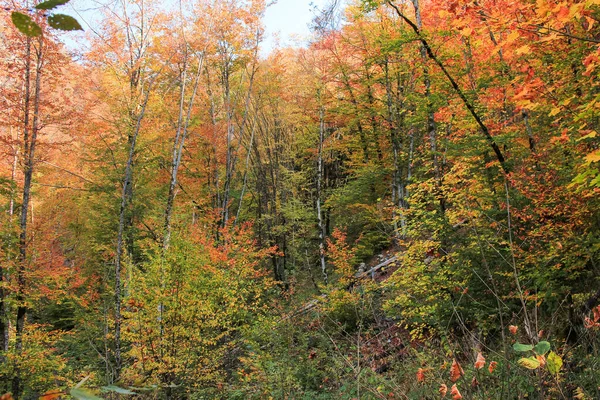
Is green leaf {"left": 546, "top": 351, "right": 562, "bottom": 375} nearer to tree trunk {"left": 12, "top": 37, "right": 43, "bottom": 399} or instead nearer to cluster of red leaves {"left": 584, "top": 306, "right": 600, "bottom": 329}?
cluster of red leaves {"left": 584, "top": 306, "right": 600, "bottom": 329}

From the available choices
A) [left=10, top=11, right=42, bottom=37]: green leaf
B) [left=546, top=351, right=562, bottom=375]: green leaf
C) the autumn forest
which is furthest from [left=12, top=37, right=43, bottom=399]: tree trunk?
[left=546, top=351, right=562, bottom=375]: green leaf

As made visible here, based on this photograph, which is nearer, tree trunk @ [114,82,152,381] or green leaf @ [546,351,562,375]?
green leaf @ [546,351,562,375]

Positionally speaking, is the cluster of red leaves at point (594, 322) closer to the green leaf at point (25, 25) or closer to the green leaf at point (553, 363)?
the green leaf at point (553, 363)

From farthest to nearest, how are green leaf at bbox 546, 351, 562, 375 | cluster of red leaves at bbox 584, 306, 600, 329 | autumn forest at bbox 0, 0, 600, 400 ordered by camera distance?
autumn forest at bbox 0, 0, 600, 400, cluster of red leaves at bbox 584, 306, 600, 329, green leaf at bbox 546, 351, 562, 375

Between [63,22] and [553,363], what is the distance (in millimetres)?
1844

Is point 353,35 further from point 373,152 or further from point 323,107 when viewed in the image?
point 373,152

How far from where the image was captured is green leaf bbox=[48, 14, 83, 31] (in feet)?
2.18

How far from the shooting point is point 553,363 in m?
1.35

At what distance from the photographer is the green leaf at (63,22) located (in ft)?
2.18

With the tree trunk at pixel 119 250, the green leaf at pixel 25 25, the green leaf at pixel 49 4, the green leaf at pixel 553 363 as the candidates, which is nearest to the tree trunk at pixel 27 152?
the tree trunk at pixel 119 250

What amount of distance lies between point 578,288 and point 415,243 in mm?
2650

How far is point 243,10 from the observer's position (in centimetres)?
1319

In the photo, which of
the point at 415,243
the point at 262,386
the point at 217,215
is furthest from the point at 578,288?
the point at 217,215

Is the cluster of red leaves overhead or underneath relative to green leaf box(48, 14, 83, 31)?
underneath
